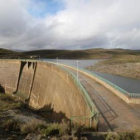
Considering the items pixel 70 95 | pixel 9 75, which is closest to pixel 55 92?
pixel 70 95

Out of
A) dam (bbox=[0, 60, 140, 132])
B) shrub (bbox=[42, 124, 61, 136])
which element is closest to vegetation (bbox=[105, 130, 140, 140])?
dam (bbox=[0, 60, 140, 132])

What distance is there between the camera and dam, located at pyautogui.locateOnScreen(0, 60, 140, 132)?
11289mm

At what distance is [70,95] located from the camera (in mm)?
19328

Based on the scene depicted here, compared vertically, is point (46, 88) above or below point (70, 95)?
below

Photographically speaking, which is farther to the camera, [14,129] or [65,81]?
[65,81]

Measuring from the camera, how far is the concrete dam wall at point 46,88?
54.5 feet

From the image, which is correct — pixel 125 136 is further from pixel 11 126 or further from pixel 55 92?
pixel 55 92

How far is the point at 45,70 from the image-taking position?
33031 millimetres

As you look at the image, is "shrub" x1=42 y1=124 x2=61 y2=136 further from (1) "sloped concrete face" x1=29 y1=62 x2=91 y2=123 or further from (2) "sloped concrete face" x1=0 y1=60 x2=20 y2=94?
(2) "sloped concrete face" x1=0 y1=60 x2=20 y2=94

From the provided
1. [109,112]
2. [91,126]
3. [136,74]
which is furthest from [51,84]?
[136,74]

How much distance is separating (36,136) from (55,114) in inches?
554

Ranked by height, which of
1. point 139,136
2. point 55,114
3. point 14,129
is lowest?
point 55,114

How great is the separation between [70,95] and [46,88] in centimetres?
1130

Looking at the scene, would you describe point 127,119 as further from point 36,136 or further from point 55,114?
point 55,114
